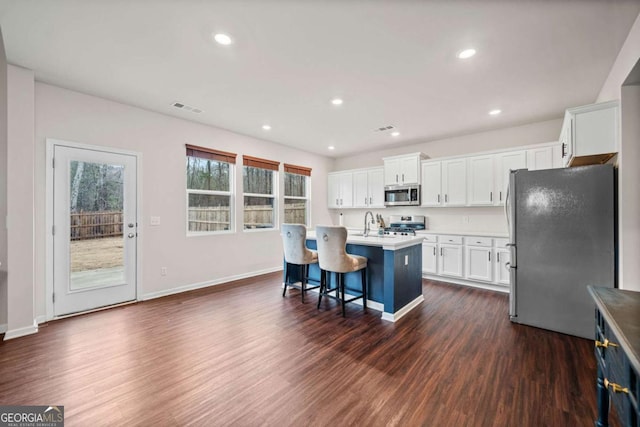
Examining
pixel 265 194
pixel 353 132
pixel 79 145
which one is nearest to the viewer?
pixel 79 145

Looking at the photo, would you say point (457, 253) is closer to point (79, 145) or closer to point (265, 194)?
point (265, 194)

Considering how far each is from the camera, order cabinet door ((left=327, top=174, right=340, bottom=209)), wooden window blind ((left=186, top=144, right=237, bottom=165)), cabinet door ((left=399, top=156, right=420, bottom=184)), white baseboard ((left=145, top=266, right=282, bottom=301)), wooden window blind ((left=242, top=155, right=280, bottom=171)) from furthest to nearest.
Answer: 1. cabinet door ((left=327, top=174, right=340, bottom=209))
2. cabinet door ((left=399, top=156, right=420, bottom=184))
3. wooden window blind ((left=242, top=155, right=280, bottom=171))
4. wooden window blind ((left=186, top=144, right=237, bottom=165))
5. white baseboard ((left=145, top=266, right=282, bottom=301))

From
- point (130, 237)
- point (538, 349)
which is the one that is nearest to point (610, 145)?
point (538, 349)

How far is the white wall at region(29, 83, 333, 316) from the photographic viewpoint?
3.08 metres

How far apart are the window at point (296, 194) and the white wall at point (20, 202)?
389 centimetres

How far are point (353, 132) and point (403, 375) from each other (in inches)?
158

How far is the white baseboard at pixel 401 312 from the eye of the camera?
3088 mm

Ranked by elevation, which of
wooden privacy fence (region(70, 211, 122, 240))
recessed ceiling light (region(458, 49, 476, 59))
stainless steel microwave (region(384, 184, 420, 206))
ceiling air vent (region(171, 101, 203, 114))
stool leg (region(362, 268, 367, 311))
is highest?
ceiling air vent (region(171, 101, 203, 114))

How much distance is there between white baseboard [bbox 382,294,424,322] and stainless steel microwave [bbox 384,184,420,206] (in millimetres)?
2253

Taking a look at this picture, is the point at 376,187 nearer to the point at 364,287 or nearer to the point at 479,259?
the point at 479,259

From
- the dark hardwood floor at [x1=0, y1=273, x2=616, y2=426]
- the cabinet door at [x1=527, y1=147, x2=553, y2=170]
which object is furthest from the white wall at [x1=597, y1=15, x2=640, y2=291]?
the cabinet door at [x1=527, y1=147, x2=553, y2=170]

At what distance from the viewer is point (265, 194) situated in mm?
5547

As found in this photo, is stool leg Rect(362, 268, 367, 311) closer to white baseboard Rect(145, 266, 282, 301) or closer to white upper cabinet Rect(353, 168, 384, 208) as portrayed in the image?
white baseboard Rect(145, 266, 282, 301)

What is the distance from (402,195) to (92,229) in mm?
5181
